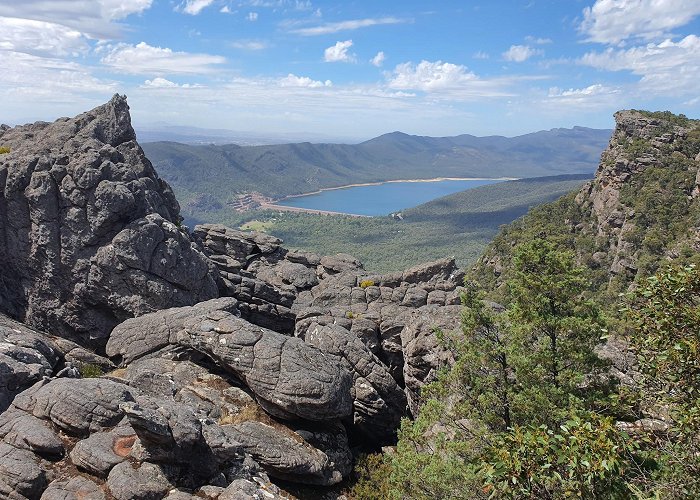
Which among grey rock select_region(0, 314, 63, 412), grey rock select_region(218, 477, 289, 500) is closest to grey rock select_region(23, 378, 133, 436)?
grey rock select_region(0, 314, 63, 412)

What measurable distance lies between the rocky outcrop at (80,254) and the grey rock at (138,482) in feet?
72.6

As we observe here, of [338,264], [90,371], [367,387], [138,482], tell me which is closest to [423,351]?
[367,387]

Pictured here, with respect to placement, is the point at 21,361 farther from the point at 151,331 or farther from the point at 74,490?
the point at 74,490

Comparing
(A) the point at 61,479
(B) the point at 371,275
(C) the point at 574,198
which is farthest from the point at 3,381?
(C) the point at 574,198

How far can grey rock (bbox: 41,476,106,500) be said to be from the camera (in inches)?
585

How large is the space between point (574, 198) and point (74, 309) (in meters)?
107

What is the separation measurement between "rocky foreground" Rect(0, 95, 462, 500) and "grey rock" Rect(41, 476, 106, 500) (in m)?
0.06

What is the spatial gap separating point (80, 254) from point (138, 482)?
27.3 meters

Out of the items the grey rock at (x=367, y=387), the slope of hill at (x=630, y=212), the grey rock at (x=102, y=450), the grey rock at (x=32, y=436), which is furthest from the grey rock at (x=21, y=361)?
the slope of hill at (x=630, y=212)

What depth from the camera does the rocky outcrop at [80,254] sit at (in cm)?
3653

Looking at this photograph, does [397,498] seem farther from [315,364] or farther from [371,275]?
[371,275]

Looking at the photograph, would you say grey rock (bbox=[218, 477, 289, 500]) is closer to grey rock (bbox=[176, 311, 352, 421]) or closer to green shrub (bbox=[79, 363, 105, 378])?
grey rock (bbox=[176, 311, 352, 421])

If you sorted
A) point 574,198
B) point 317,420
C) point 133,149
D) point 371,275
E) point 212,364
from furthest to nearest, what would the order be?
point 574,198, point 371,275, point 133,149, point 212,364, point 317,420

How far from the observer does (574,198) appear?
11044cm
